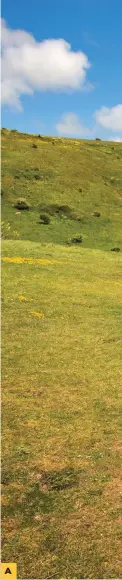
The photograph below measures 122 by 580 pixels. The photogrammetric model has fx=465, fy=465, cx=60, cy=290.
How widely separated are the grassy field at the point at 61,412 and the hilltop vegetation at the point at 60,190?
10952mm

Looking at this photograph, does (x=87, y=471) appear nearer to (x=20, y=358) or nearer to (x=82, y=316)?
(x=20, y=358)

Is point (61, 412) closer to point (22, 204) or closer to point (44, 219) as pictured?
point (44, 219)

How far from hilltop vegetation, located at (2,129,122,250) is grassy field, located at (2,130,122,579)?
431 inches

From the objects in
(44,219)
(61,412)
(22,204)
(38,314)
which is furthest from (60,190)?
(61,412)

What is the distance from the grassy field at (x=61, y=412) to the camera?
997cm

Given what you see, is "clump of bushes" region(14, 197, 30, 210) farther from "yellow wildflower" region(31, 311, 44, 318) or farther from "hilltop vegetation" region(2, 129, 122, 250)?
"yellow wildflower" region(31, 311, 44, 318)

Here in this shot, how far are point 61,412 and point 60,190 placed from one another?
206ft

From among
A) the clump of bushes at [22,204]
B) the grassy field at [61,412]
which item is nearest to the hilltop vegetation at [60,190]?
the clump of bushes at [22,204]

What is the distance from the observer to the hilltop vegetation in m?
60.8

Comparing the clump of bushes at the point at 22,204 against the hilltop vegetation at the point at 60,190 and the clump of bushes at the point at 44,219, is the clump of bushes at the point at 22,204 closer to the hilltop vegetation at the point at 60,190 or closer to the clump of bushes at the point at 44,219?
the hilltop vegetation at the point at 60,190

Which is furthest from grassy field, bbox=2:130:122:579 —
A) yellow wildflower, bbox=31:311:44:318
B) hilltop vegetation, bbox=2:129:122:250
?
hilltop vegetation, bbox=2:129:122:250

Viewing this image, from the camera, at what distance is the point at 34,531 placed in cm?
1033

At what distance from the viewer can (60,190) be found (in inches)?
2968

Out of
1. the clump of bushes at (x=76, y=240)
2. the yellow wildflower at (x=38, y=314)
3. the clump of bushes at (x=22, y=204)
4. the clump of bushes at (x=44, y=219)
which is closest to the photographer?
the yellow wildflower at (x=38, y=314)
